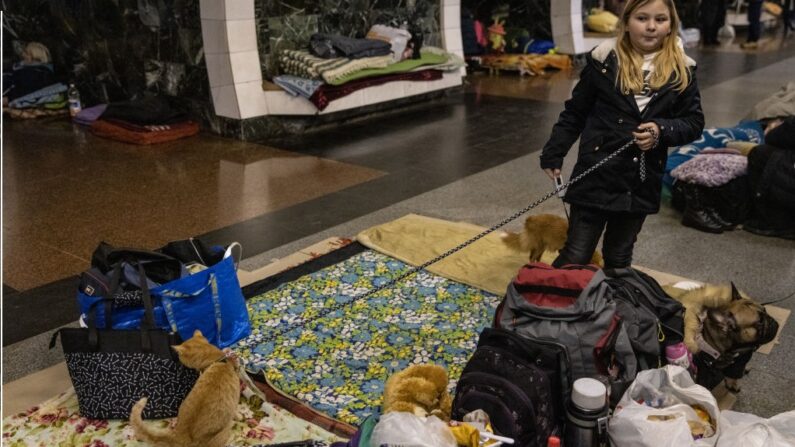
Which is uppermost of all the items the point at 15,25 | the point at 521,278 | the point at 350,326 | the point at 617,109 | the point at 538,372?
the point at 15,25

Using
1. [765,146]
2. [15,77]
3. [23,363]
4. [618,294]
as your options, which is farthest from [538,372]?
[15,77]

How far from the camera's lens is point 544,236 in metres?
3.62

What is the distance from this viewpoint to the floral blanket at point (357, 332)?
2.96m

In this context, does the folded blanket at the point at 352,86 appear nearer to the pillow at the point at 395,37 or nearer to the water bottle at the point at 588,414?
the pillow at the point at 395,37

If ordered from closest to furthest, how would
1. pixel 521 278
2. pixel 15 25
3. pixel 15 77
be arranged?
pixel 521 278
pixel 15 77
pixel 15 25

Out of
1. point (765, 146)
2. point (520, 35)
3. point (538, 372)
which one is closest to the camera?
point (538, 372)

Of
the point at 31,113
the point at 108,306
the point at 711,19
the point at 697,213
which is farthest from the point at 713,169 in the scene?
the point at 711,19

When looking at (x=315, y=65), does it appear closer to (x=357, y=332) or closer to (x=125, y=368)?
(x=357, y=332)

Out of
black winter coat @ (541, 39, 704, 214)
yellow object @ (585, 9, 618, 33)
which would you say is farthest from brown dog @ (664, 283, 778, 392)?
yellow object @ (585, 9, 618, 33)

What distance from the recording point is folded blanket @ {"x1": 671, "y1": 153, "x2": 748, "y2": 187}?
4.59 meters

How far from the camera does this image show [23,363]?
3186 millimetres

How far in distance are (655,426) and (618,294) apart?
2.22 ft

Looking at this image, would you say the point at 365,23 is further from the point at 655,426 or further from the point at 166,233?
the point at 655,426

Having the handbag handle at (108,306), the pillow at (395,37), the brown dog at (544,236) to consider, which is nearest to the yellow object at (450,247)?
the brown dog at (544,236)
